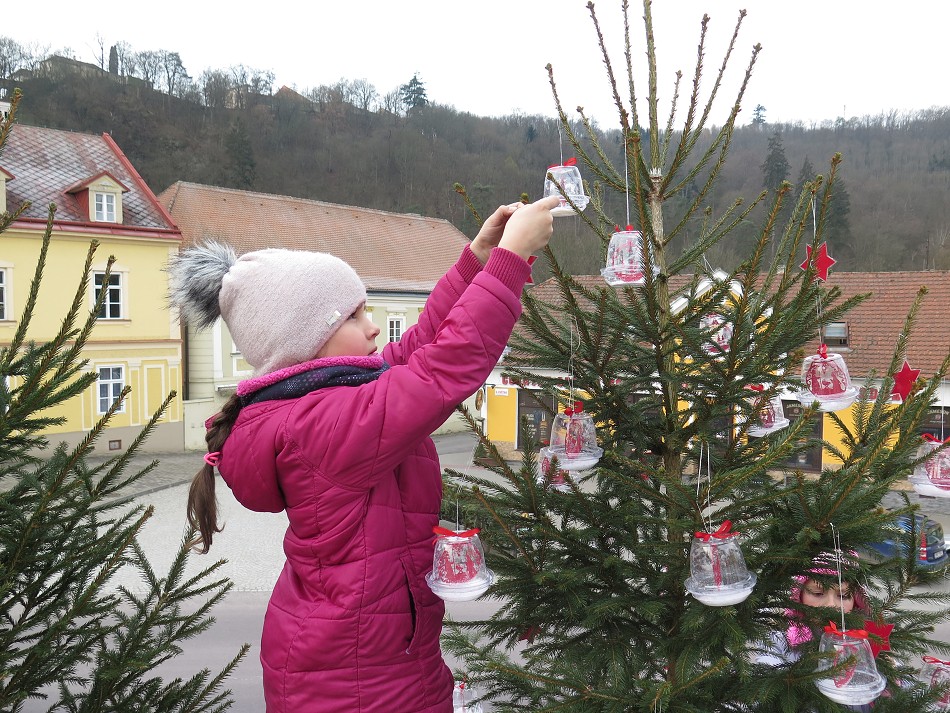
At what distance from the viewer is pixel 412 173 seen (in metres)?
44.7

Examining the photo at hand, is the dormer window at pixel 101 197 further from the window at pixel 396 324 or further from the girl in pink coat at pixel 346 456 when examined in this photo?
the girl in pink coat at pixel 346 456

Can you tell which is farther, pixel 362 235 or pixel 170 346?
pixel 362 235

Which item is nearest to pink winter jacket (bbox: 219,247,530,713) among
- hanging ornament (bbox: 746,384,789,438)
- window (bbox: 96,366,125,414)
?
hanging ornament (bbox: 746,384,789,438)

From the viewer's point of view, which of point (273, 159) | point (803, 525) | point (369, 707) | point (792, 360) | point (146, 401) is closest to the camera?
point (369, 707)

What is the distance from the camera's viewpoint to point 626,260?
236 cm

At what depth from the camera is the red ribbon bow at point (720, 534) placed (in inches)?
73.9

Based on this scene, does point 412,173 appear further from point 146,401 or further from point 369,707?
point 369,707

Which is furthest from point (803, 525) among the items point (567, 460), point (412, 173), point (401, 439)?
point (412, 173)

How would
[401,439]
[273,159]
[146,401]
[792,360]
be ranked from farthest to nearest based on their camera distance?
[273,159], [146,401], [792,360], [401,439]

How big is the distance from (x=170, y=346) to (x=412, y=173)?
27.2 metres

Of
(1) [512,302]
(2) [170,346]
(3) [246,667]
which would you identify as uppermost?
(1) [512,302]

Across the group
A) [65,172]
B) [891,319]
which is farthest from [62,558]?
[65,172]

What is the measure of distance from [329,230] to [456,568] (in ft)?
90.9

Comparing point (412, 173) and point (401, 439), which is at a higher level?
point (412, 173)
